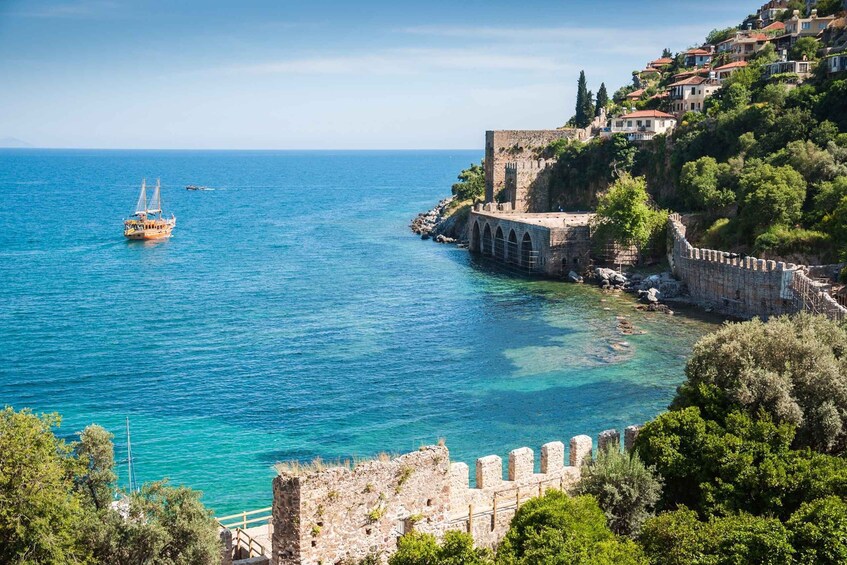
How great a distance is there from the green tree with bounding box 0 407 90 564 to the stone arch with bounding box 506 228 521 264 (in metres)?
54.9

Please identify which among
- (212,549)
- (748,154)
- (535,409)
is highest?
(748,154)

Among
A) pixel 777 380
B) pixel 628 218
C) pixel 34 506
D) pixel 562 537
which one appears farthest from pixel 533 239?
pixel 34 506

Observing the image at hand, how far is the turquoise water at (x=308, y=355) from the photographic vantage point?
31406mm

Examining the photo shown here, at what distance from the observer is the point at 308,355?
42.4 m

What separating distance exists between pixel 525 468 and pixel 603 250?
45.8 m

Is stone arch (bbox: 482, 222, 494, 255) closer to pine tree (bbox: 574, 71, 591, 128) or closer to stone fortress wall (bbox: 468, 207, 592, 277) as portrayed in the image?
stone fortress wall (bbox: 468, 207, 592, 277)

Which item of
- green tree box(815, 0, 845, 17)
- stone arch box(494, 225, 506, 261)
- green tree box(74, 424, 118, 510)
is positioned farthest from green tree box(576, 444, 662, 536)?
green tree box(815, 0, 845, 17)

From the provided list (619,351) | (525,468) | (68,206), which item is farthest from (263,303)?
(68,206)

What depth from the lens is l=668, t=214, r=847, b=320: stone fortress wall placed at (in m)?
41.2

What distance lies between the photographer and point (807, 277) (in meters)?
43.0

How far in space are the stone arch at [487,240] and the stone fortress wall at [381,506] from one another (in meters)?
57.8

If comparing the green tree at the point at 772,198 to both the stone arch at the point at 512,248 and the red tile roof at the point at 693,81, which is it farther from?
the red tile roof at the point at 693,81

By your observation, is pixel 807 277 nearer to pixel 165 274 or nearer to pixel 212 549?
pixel 212 549

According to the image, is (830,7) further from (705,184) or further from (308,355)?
(308,355)
